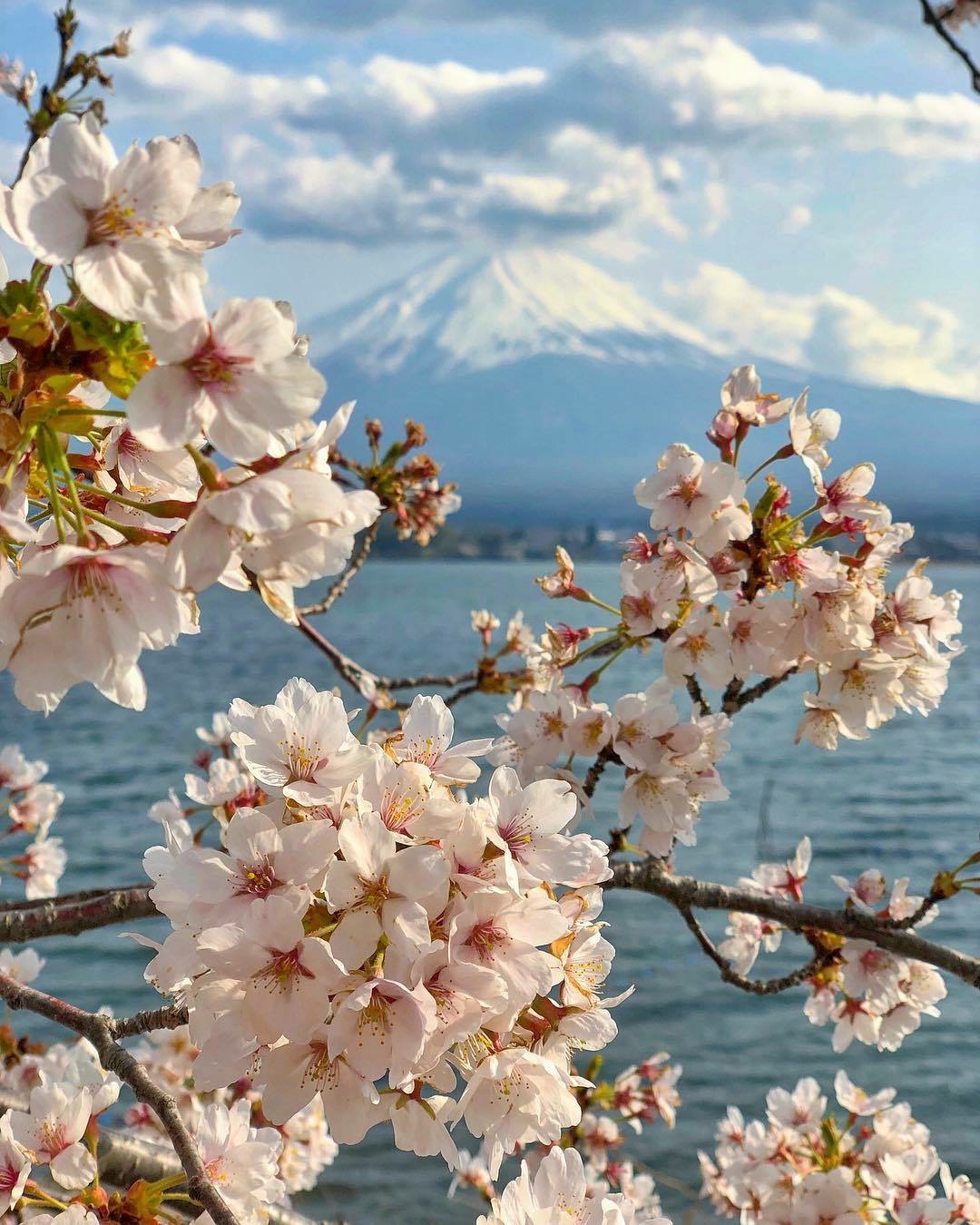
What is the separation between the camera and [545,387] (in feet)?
548

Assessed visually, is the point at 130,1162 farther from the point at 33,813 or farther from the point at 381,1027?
the point at 33,813

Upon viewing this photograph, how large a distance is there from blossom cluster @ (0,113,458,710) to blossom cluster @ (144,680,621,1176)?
10.1 inches

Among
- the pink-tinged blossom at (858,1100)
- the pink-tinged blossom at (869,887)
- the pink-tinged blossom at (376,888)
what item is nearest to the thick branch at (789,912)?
the pink-tinged blossom at (869,887)

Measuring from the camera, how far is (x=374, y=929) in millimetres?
945

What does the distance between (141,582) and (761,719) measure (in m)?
23.5

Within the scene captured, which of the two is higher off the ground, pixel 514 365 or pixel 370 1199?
pixel 370 1199

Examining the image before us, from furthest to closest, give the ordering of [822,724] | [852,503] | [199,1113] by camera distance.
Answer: [199,1113]
[822,724]
[852,503]

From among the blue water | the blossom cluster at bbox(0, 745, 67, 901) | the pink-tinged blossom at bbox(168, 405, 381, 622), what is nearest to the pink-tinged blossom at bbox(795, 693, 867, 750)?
the blue water

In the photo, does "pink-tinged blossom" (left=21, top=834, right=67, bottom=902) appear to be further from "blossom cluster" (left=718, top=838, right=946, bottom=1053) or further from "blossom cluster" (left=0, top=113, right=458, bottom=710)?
"blossom cluster" (left=0, top=113, right=458, bottom=710)

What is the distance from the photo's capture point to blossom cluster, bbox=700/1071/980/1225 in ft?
7.85

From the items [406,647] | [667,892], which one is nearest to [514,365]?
[406,647]

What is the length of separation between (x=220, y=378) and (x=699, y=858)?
12.0m

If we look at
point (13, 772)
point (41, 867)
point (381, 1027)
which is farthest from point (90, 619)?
point (41, 867)

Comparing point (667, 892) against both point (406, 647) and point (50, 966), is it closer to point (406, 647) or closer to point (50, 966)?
point (50, 966)
